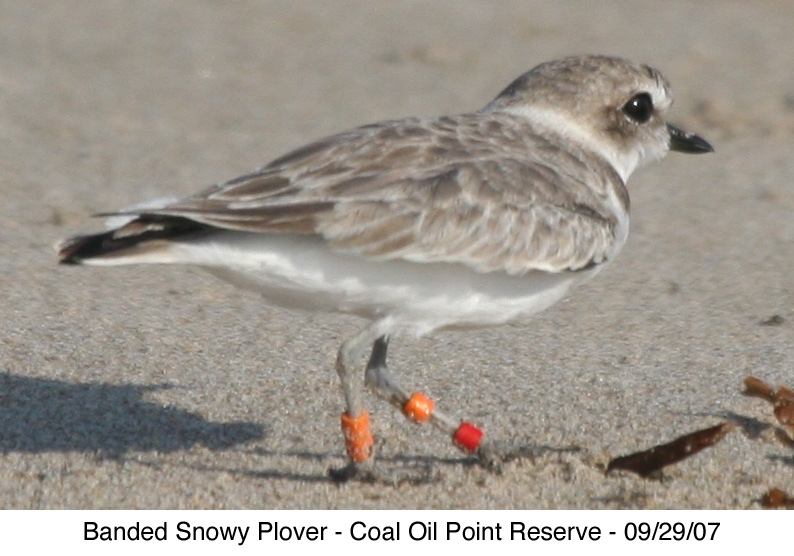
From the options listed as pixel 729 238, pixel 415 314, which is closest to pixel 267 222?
pixel 415 314

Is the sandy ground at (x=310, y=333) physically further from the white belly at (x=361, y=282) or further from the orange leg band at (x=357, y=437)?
the white belly at (x=361, y=282)

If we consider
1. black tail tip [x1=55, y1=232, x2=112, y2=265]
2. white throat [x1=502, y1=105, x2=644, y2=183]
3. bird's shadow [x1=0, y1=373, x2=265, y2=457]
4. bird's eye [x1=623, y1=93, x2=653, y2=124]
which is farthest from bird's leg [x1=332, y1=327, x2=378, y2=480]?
bird's eye [x1=623, y1=93, x2=653, y2=124]

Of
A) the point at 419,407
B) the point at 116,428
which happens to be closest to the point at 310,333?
the point at 116,428

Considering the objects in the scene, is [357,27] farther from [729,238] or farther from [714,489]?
[714,489]

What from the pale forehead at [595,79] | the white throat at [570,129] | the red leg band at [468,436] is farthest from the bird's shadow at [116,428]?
the pale forehead at [595,79]

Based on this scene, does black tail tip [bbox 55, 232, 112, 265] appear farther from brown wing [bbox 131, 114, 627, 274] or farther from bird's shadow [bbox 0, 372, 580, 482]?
bird's shadow [bbox 0, 372, 580, 482]

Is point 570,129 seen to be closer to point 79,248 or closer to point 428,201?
point 428,201
